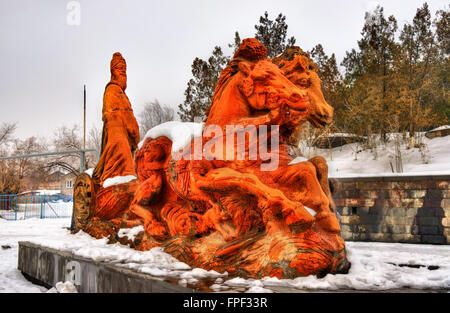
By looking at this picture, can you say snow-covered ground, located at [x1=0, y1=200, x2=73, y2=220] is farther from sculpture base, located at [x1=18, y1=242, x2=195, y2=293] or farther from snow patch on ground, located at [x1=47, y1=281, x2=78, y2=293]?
snow patch on ground, located at [x1=47, y1=281, x2=78, y2=293]

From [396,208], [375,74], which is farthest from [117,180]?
[375,74]

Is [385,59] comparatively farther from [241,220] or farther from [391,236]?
[241,220]

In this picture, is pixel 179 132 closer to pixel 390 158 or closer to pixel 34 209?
pixel 390 158

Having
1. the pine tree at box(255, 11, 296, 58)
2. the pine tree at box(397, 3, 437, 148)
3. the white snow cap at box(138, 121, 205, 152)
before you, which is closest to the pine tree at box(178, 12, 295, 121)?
the pine tree at box(255, 11, 296, 58)

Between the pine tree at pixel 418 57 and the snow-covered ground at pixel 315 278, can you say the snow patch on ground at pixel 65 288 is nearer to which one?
the snow-covered ground at pixel 315 278

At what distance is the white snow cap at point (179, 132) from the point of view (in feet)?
10.9

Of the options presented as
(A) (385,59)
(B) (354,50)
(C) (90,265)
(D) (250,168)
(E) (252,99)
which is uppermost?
(B) (354,50)

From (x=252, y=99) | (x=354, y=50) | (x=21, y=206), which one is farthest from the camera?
(x=354, y=50)

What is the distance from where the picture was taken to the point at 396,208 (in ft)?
26.3

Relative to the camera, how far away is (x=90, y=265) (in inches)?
124

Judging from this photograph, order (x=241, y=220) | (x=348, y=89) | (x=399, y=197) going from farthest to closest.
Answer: (x=348, y=89) < (x=399, y=197) < (x=241, y=220)

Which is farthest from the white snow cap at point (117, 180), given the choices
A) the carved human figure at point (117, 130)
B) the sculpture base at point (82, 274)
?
the sculpture base at point (82, 274)
